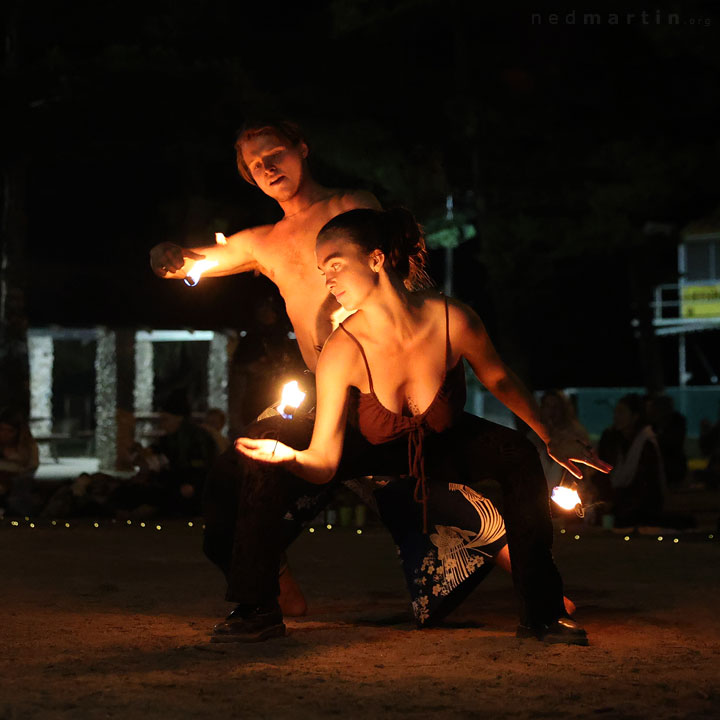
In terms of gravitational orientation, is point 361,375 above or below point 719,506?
above

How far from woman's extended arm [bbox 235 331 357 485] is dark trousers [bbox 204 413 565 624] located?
13cm

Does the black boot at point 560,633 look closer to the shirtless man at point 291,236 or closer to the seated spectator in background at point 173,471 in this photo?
the shirtless man at point 291,236

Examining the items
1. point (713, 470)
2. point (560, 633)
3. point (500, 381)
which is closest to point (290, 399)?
point (500, 381)

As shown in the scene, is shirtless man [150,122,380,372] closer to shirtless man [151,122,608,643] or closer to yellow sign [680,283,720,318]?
shirtless man [151,122,608,643]

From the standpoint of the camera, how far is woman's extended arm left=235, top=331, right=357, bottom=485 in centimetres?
449

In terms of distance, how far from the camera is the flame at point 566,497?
182 inches

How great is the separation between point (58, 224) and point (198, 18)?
6.55 meters

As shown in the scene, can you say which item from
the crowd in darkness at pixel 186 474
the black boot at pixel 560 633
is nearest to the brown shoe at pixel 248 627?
the black boot at pixel 560 633

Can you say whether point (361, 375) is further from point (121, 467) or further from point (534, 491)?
point (121, 467)

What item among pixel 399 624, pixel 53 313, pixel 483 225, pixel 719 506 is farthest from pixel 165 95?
pixel 399 624

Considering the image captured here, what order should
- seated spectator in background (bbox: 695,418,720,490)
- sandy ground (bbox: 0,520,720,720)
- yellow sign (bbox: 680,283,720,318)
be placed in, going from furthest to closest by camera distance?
yellow sign (bbox: 680,283,720,318) < seated spectator in background (bbox: 695,418,720,490) < sandy ground (bbox: 0,520,720,720)

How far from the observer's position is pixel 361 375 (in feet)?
15.0

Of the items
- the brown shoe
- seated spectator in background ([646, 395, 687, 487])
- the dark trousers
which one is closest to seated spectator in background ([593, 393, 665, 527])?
seated spectator in background ([646, 395, 687, 487])

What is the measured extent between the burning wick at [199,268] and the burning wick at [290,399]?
21.4 inches
